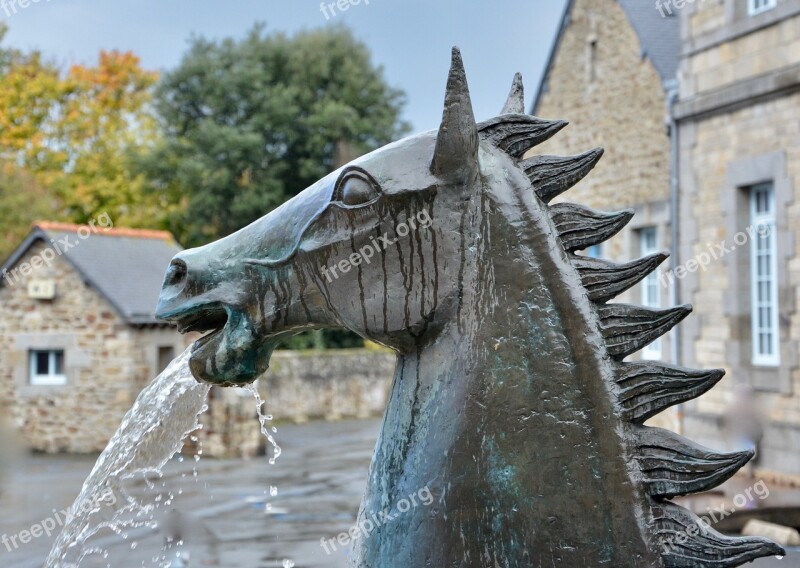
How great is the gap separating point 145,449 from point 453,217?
4.27 ft

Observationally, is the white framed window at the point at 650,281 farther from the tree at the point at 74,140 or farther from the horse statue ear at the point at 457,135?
the tree at the point at 74,140

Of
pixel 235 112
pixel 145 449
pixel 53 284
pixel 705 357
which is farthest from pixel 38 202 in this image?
pixel 145 449

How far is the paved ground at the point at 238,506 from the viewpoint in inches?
356

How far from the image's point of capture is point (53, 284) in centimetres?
1792

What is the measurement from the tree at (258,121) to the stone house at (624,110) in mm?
11313

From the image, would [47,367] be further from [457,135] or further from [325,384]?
[457,135]

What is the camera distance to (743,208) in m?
12.7

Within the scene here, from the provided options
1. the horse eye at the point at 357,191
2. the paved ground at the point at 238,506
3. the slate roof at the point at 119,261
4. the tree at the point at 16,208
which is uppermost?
the tree at the point at 16,208

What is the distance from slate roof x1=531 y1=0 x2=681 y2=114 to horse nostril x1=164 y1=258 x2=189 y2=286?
44.7ft

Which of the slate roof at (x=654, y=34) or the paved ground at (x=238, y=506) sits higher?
the slate roof at (x=654, y=34)

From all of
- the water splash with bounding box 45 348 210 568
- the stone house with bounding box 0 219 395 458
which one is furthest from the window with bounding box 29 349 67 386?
the water splash with bounding box 45 348 210 568

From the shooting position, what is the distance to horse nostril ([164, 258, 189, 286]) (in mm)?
1963

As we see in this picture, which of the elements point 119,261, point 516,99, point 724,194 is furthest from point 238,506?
point 516,99

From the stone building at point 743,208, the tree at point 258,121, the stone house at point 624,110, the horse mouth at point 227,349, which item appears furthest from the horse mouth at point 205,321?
the tree at point 258,121
